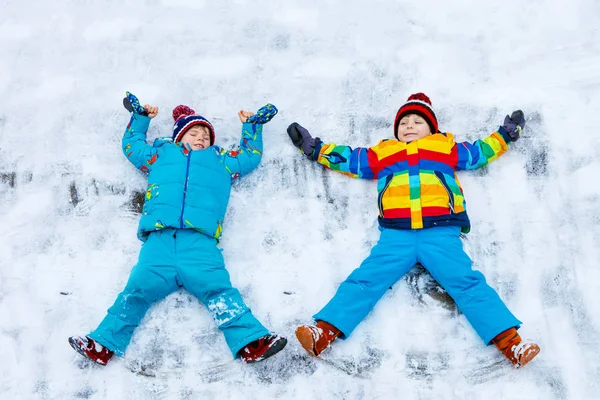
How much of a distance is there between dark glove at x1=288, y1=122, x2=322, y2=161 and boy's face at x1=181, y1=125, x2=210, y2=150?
0.45 metres

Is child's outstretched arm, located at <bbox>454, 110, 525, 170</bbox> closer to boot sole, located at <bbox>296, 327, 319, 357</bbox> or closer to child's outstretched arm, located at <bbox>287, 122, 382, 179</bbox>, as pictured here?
child's outstretched arm, located at <bbox>287, 122, 382, 179</bbox>

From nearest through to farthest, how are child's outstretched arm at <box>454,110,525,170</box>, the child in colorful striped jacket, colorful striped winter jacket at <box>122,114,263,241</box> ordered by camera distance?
1. the child in colorful striped jacket
2. colorful striped winter jacket at <box>122,114,263,241</box>
3. child's outstretched arm at <box>454,110,525,170</box>

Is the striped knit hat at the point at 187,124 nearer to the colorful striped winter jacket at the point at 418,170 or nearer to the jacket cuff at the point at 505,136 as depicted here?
the colorful striped winter jacket at the point at 418,170

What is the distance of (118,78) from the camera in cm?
354

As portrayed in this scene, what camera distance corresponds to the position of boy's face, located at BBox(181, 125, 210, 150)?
3092 mm

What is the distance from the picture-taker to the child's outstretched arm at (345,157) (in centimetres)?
310

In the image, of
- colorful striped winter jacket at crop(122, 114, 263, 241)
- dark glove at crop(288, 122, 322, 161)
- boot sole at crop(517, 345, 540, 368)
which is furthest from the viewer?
dark glove at crop(288, 122, 322, 161)

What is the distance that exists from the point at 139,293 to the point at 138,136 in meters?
0.91

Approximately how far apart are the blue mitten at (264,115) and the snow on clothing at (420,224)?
31cm

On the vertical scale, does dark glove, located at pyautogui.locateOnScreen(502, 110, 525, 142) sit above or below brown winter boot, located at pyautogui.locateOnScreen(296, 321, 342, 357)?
above

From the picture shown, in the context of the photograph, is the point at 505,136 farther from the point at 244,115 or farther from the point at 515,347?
the point at 244,115

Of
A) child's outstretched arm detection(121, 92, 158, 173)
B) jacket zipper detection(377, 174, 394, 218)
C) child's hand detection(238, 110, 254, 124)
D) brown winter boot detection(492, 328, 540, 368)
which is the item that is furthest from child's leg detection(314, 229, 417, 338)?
child's outstretched arm detection(121, 92, 158, 173)

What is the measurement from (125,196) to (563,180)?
2.28 metres

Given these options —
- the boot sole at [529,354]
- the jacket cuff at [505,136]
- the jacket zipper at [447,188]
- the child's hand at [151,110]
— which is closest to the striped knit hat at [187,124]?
the child's hand at [151,110]
